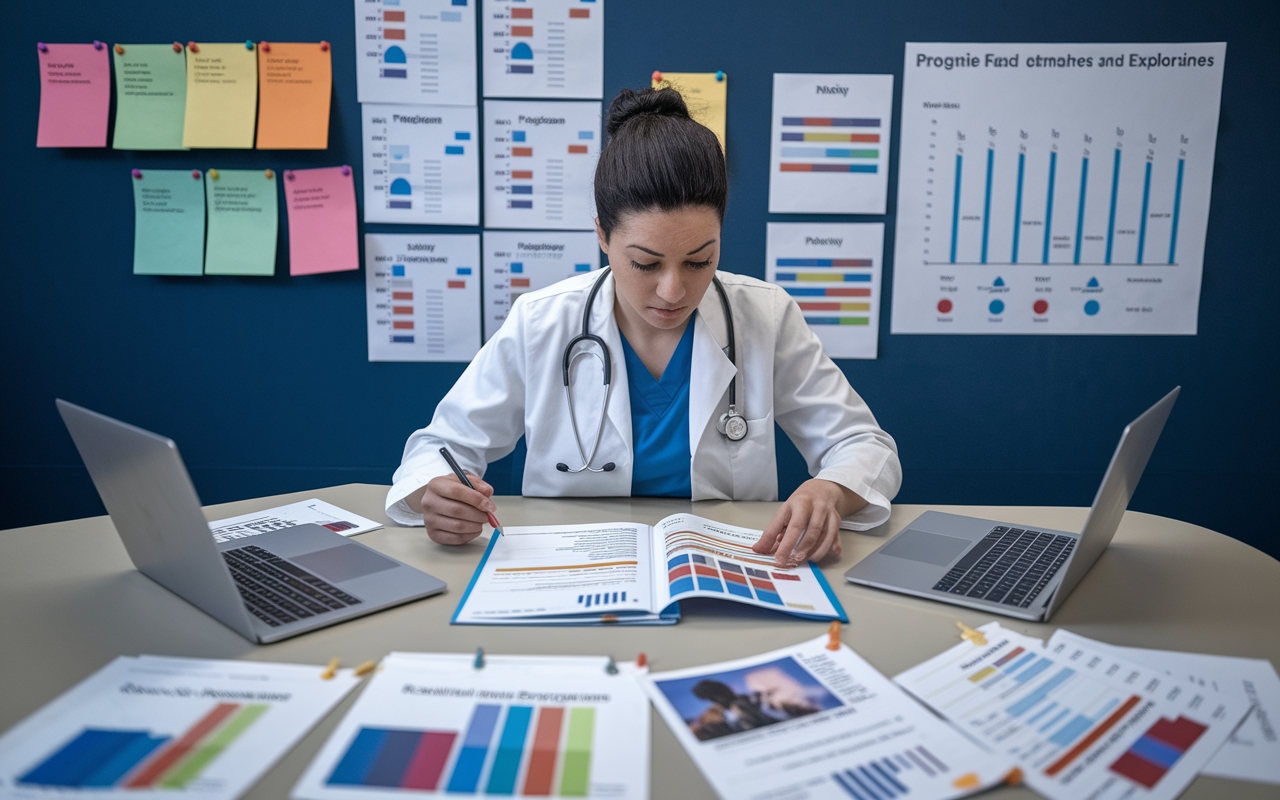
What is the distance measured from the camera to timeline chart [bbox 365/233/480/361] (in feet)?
6.05

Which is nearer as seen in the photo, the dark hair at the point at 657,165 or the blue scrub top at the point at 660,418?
the dark hair at the point at 657,165

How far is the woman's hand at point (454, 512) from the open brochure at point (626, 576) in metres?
0.04

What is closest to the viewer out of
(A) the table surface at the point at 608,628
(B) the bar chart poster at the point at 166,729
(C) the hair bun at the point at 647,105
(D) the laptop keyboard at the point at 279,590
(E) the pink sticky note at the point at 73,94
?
(B) the bar chart poster at the point at 166,729

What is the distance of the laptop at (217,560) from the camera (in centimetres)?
70

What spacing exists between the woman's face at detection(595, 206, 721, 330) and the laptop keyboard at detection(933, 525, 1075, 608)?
0.55m

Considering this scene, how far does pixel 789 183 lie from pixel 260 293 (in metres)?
1.35

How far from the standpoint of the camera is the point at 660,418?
1354mm

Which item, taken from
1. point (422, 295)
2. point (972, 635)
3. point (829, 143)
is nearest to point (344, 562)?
point (972, 635)

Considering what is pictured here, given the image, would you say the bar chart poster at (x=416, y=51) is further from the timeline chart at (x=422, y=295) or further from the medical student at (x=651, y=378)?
the medical student at (x=651, y=378)

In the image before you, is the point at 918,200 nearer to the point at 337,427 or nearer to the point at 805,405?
the point at 805,405

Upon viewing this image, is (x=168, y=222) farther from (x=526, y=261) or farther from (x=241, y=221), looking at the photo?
(x=526, y=261)

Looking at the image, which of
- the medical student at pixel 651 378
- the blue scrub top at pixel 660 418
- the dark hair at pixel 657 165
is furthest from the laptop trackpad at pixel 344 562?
the dark hair at pixel 657 165

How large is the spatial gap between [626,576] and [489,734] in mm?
315

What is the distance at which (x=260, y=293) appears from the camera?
185 centimetres
